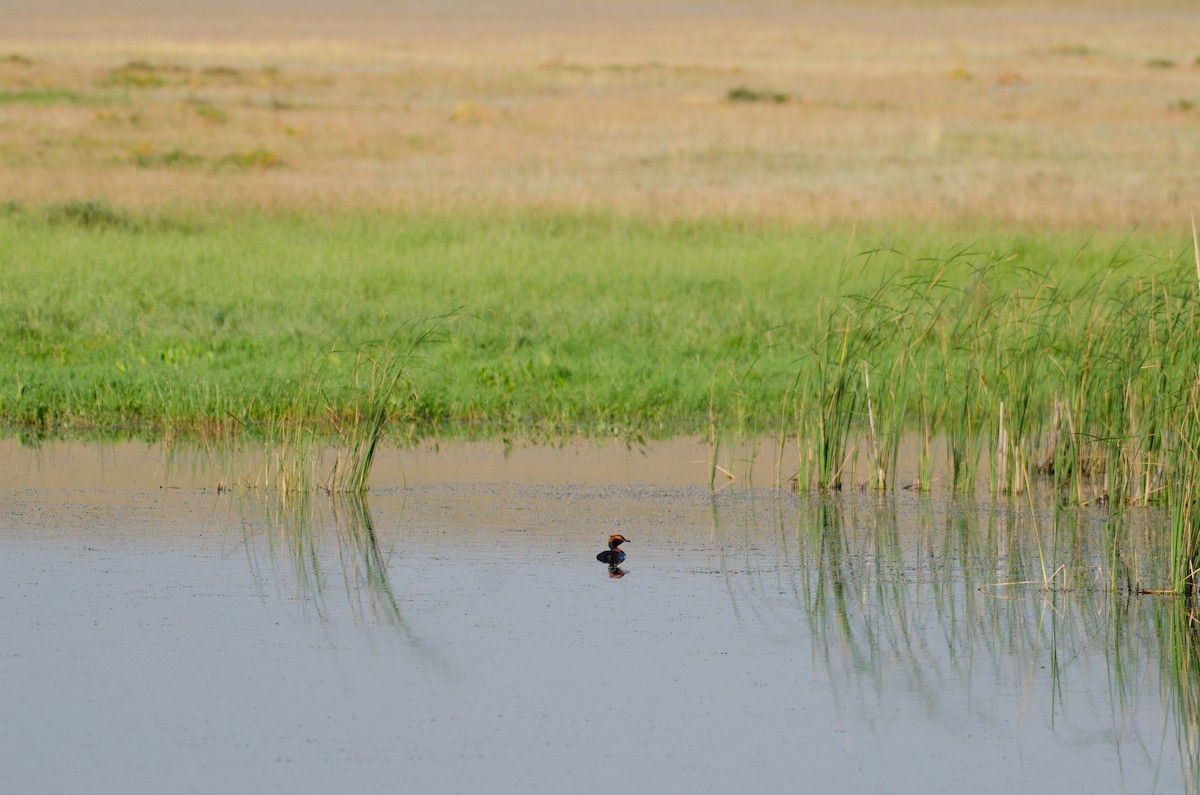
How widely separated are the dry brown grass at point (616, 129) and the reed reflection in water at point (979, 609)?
1282 cm

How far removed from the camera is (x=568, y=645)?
23.2 feet

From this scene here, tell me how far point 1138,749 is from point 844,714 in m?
0.92

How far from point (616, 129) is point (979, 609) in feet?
87.9

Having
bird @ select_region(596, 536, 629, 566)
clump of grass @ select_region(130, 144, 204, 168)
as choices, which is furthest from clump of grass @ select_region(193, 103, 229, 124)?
bird @ select_region(596, 536, 629, 566)

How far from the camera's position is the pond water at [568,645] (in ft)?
19.0

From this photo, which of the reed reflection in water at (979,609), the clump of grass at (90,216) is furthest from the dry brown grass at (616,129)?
the reed reflection in water at (979,609)

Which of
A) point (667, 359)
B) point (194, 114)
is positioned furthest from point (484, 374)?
point (194, 114)

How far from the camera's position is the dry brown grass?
2364 cm

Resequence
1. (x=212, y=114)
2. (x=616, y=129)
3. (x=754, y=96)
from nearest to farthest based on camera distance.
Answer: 1. (x=616, y=129)
2. (x=212, y=114)
3. (x=754, y=96)

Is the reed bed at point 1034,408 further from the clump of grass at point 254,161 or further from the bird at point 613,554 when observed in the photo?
the clump of grass at point 254,161

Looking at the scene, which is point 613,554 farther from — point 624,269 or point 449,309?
point 624,269

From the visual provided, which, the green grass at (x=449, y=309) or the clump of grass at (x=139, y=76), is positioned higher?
the clump of grass at (x=139, y=76)

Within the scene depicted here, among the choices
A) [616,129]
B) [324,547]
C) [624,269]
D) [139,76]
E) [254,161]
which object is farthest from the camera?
[139,76]

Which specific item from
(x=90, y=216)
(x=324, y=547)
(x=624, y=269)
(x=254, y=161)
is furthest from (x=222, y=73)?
(x=324, y=547)
